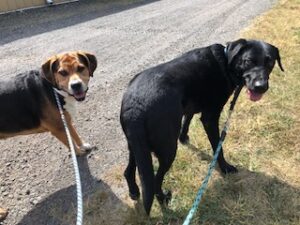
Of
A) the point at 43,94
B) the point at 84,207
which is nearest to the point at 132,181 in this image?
the point at 84,207

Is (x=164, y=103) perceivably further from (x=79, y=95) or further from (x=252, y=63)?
(x=79, y=95)

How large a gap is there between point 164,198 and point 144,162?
694 millimetres

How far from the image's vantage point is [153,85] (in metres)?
3.04

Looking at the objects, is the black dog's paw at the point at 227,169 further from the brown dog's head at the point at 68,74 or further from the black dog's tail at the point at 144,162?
the brown dog's head at the point at 68,74

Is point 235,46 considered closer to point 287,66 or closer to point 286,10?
point 287,66

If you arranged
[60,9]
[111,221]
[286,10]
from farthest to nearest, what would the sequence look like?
[60,9] → [286,10] → [111,221]

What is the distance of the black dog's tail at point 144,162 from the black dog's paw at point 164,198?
45 centimetres

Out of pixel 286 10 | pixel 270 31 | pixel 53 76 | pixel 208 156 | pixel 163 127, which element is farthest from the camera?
pixel 286 10

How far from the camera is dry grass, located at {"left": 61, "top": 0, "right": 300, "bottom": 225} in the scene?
3.27 m

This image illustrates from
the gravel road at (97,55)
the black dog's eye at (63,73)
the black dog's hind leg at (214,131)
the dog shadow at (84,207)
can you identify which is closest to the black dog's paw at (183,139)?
the black dog's hind leg at (214,131)

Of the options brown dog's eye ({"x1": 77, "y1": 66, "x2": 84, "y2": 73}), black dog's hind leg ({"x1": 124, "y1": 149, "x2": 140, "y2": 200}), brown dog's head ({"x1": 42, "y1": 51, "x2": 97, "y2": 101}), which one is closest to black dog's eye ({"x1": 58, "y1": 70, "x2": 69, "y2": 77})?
brown dog's head ({"x1": 42, "y1": 51, "x2": 97, "y2": 101})

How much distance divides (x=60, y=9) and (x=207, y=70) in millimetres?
10625

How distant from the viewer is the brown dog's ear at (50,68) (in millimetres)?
3660

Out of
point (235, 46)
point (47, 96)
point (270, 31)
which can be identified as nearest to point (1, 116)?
→ point (47, 96)
